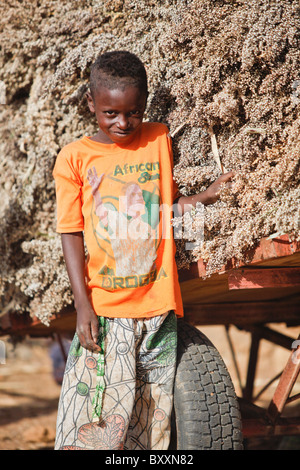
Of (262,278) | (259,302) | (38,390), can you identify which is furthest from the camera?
(38,390)

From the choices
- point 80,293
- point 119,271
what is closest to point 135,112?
point 119,271

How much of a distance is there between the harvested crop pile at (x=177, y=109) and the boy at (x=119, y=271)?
0.48 feet

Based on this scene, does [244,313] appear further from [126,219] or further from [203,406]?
[126,219]

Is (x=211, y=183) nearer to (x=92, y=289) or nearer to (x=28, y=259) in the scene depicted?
(x=92, y=289)

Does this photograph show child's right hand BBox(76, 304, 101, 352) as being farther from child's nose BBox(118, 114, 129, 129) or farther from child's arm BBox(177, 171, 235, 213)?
child's nose BBox(118, 114, 129, 129)

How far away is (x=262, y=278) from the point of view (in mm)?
2297

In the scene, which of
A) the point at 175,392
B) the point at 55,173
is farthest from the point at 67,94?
the point at 175,392

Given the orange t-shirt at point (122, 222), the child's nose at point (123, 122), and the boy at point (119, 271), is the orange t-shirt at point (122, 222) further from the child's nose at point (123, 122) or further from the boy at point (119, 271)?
the child's nose at point (123, 122)

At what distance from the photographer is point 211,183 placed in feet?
7.48

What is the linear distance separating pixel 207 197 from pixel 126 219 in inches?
13.3

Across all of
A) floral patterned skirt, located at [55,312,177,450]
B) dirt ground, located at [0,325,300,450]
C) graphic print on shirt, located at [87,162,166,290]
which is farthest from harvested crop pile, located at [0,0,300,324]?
dirt ground, located at [0,325,300,450]

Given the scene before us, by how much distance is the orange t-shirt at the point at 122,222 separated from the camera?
2129 millimetres

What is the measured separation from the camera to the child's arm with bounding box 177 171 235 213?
83.1 inches

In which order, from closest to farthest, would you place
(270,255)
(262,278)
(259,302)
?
1. (270,255)
2. (262,278)
3. (259,302)
